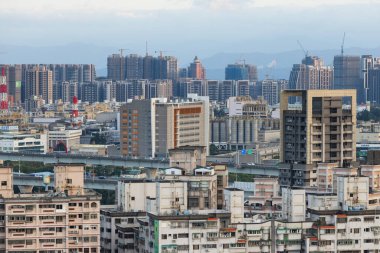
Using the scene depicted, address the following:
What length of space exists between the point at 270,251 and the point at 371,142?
4836cm

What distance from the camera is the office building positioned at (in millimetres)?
142875

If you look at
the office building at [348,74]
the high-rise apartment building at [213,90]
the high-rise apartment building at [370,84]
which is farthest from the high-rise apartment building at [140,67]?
the high-rise apartment building at [370,84]

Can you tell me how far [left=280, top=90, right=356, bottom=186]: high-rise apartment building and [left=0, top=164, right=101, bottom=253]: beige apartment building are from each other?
11.3 meters

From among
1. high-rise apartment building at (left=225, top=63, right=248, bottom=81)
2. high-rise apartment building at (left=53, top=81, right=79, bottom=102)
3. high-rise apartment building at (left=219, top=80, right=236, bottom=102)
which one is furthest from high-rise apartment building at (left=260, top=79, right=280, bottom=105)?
high-rise apartment building at (left=225, top=63, right=248, bottom=81)

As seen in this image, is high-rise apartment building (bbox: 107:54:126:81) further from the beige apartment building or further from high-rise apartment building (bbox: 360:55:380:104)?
the beige apartment building

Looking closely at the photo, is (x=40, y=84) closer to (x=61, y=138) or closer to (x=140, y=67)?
(x=140, y=67)

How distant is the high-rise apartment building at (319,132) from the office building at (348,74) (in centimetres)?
9646

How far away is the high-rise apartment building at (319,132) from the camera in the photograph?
4497 centimetres

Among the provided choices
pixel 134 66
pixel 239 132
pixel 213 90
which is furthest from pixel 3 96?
pixel 134 66

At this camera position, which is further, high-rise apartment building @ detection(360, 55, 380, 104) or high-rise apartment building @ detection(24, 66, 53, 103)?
high-rise apartment building @ detection(24, 66, 53, 103)

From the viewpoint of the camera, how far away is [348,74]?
14438cm

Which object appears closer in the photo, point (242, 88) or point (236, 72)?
point (242, 88)

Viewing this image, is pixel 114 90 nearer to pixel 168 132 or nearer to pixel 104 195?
pixel 168 132

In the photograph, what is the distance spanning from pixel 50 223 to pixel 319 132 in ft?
43.9
